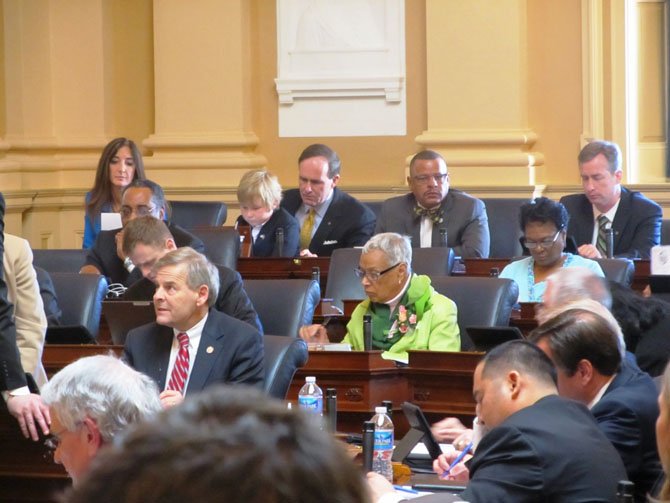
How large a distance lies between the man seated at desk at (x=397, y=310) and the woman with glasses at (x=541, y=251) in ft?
2.12

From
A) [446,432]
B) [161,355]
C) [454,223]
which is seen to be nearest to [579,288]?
[446,432]

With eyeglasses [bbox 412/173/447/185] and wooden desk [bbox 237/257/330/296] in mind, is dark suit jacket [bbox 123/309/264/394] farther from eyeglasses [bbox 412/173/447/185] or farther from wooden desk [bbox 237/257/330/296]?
eyeglasses [bbox 412/173/447/185]

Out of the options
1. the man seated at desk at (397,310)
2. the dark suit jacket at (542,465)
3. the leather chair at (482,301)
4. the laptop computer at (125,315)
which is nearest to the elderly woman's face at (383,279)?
the man seated at desk at (397,310)

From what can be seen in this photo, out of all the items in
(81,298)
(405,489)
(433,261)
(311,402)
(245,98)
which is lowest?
(405,489)

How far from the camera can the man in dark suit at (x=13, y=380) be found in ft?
11.6

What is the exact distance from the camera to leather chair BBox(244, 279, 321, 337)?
16.9ft

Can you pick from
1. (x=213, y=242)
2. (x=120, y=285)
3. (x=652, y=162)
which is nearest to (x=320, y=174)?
(x=213, y=242)

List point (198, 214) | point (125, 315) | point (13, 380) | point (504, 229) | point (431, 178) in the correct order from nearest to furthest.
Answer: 1. point (13, 380)
2. point (125, 315)
3. point (431, 178)
4. point (504, 229)
5. point (198, 214)

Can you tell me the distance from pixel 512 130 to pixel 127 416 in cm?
640

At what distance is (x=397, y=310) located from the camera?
519cm

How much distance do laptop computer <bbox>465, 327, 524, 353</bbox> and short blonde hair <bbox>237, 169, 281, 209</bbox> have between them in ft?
9.30

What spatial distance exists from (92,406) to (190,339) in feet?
5.56

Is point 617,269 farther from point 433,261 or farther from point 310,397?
point 310,397

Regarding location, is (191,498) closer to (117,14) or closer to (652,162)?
(652,162)
